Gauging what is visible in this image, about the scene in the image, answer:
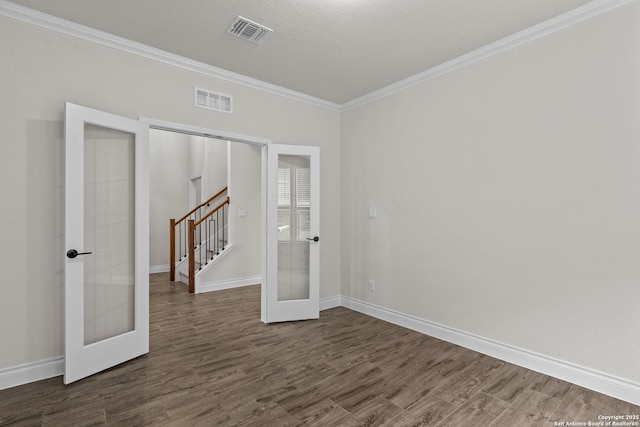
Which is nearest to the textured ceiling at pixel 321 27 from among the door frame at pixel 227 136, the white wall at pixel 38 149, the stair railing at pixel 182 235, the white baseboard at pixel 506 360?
the white wall at pixel 38 149

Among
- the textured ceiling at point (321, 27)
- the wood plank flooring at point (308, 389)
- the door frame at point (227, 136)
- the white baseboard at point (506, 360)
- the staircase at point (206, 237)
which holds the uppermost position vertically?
the textured ceiling at point (321, 27)

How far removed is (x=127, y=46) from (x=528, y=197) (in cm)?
393

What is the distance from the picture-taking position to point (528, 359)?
280 cm

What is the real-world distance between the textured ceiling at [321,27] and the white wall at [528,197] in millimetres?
365

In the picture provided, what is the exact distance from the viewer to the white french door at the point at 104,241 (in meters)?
2.54

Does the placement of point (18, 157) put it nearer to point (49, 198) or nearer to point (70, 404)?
point (49, 198)

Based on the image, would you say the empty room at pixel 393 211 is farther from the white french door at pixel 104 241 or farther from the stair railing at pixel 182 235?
the stair railing at pixel 182 235

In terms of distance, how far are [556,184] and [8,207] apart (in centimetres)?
443

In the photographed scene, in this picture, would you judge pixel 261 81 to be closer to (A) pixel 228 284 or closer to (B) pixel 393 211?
(B) pixel 393 211

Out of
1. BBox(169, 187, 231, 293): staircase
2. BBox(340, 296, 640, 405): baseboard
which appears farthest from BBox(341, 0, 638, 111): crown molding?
BBox(169, 187, 231, 293): staircase

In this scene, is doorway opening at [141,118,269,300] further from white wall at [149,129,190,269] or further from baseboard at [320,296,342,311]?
baseboard at [320,296,342,311]

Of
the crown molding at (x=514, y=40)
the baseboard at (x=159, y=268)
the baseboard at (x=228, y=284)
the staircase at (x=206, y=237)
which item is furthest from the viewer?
the baseboard at (x=159, y=268)

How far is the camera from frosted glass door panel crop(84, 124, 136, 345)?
2.72 m

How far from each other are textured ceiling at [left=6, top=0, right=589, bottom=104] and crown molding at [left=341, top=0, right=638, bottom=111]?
0.06 m
